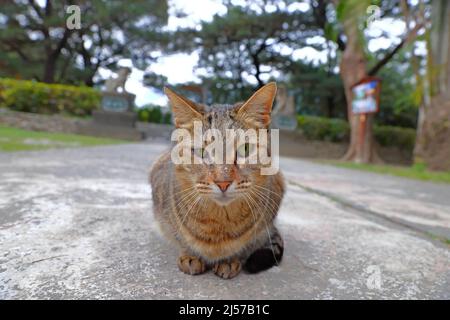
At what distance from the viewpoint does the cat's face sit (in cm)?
99

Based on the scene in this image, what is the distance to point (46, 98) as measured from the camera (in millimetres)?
10258

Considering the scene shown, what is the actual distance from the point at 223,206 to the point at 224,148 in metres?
0.19

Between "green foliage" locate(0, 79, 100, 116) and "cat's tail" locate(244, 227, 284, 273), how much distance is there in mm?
10927

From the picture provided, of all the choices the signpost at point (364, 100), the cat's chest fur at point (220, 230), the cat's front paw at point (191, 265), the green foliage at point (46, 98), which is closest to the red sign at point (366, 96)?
the signpost at point (364, 100)

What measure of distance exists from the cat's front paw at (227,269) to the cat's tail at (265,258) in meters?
0.04

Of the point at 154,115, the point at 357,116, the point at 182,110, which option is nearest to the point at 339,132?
the point at 357,116

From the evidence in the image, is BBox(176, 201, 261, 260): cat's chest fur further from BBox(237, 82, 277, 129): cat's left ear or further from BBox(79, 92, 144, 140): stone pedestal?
BBox(79, 92, 144, 140): stone pedestal

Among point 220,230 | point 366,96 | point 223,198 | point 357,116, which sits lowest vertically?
point 220,230

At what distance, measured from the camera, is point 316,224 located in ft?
5.63

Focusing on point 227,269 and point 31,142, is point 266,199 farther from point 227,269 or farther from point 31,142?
point 31,142

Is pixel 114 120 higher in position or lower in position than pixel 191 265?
higher

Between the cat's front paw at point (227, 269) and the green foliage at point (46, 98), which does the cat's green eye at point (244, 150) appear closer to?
the cat's front paw at point (227, 269)

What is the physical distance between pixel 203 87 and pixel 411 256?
1441 cm
